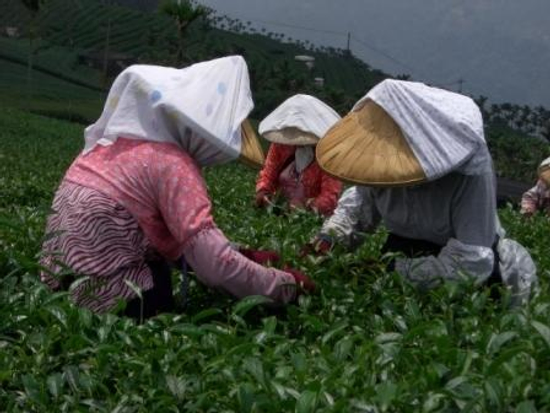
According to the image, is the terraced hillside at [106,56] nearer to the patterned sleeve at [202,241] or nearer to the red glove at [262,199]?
the red glove at [262,199]

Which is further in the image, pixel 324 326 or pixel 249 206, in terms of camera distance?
pixel 249 206

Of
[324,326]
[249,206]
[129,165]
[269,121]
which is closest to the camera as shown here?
[324,326]

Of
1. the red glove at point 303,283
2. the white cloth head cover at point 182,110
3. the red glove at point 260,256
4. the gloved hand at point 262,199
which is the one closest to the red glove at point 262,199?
the gloved hand at point 262,199

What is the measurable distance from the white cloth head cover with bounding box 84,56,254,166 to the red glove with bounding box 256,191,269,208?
290cm

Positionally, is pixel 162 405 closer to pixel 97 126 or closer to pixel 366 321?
pixel 366 321

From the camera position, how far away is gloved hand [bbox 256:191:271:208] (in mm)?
6493

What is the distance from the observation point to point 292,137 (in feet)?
Answer: 23.0

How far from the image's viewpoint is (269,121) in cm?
721

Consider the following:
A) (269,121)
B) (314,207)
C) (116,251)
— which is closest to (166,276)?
(116,251)

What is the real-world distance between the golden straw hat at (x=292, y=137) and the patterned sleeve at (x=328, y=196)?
398 mm

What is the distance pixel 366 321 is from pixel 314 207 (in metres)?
2.96

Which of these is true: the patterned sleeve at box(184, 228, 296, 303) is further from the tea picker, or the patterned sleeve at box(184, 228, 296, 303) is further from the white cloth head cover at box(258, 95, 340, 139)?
the white cloth head cover at box(258, 95, 340, 139)

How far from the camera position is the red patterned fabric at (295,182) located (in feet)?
21.4

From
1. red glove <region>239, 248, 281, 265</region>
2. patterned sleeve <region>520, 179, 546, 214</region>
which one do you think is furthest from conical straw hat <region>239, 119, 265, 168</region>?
patterned sleeve <region>520, 179, 546, 214</region>
